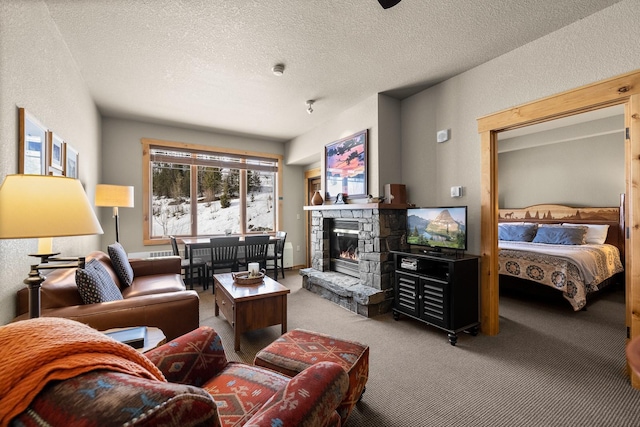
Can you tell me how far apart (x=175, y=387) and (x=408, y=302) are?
2990 mm

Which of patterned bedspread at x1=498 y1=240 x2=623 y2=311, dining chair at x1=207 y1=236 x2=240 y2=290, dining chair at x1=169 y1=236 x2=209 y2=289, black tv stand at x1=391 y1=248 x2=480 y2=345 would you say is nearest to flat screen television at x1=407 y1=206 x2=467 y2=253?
black tv stand at x1=391 y1=248 x2=480 y2=345

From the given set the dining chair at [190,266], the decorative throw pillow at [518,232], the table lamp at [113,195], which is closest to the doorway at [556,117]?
the decorative throw pillow at [518,232]

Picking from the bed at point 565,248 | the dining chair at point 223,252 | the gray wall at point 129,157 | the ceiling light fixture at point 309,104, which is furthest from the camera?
the gray wall at point 129,157

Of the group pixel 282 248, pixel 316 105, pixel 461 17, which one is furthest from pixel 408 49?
pixel 282 248

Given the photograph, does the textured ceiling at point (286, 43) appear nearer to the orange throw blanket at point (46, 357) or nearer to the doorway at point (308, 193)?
the orange throw blanket at point (46, 357)

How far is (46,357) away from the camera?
1.88 feet

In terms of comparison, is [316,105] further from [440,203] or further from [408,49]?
[440,203]

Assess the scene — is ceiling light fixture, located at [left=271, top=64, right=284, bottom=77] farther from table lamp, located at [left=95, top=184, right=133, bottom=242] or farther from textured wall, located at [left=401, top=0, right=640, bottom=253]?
table lamp, located at [left=95, top=184, right=133, bottom=242]

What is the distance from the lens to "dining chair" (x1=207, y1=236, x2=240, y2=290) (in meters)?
4.52

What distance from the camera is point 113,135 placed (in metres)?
4.67

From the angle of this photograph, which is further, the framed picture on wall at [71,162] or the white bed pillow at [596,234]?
the white bed pillow at [596,234]

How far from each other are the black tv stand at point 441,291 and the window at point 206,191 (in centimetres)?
356

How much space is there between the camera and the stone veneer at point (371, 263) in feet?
11.5

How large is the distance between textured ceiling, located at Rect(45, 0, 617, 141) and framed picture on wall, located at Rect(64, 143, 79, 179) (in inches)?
35.8
